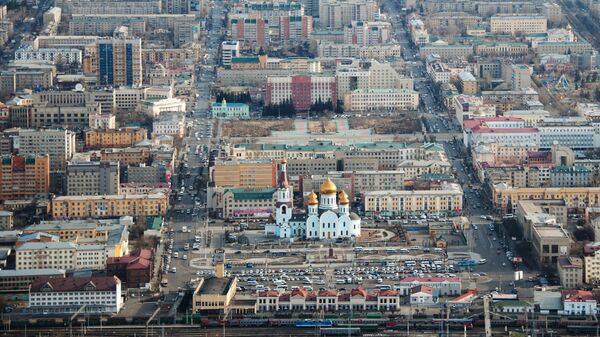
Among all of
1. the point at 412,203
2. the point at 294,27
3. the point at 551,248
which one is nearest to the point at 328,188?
the point at 412,203

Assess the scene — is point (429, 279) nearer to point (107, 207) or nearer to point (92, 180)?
point (107, 207)

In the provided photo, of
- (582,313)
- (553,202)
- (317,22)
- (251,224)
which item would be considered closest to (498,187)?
(553,202)

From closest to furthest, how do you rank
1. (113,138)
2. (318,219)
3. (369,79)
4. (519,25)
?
(318,219), (113,138), (369,79), (519,25)

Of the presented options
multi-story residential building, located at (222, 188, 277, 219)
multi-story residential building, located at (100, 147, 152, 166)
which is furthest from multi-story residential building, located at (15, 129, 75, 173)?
multi-story residential building, located at (222, 188, 277, 219)

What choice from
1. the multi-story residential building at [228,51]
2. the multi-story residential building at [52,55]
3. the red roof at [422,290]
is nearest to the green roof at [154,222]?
the red roof at [422,290]

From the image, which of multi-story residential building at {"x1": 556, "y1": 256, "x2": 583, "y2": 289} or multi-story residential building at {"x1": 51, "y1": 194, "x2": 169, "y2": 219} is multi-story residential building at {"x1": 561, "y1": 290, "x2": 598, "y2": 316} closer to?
multi-story residential building at {"x1": 556, "y1": 256, "x2": 583, "y2": 289}
